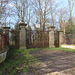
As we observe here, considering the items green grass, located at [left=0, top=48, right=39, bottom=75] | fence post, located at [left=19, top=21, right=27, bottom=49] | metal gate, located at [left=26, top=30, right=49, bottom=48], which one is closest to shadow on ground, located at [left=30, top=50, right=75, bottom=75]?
green grass, located at [left=0, top=48, right=39, bottom=75]

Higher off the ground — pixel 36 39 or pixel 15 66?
pixel 36 39

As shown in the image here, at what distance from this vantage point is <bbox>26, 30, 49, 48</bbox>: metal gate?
9.90m

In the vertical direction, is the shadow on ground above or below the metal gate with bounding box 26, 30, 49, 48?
below

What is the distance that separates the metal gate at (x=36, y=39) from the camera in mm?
9898

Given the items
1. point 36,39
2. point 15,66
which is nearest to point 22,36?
point 36,39

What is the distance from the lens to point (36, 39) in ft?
34.1

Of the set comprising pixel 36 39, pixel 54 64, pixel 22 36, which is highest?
pixel 22 36

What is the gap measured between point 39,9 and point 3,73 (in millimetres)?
14515

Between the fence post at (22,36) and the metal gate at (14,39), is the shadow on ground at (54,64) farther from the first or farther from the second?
the metal gate at (14,39)

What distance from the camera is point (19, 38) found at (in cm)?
932

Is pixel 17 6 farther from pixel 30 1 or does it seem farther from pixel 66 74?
pixel 66 74

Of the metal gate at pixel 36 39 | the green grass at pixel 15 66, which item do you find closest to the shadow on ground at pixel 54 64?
the green grass at pixel 15 66

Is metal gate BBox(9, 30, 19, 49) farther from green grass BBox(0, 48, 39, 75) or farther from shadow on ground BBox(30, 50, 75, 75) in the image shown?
shadow on ground BBox(30, 50, 75, 75)

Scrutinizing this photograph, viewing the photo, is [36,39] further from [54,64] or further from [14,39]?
[54,64]
